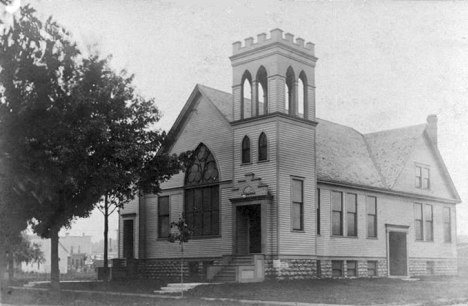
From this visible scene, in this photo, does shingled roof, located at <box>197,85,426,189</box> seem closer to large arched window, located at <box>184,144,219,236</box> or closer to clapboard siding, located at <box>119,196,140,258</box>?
large arched window, located at <box>184,144,219,236</box>

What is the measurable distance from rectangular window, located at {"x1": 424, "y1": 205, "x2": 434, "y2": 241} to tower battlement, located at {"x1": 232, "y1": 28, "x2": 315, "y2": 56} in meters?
15.6

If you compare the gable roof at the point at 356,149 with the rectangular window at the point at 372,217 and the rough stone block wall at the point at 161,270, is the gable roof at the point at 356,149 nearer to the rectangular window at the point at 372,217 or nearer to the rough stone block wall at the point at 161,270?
the rectangular window at the point at 372,217

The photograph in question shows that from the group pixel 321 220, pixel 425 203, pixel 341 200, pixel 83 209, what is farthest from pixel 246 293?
pixel 425 203

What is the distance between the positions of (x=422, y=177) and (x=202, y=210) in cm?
1593

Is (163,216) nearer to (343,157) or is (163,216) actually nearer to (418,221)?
(343,157)

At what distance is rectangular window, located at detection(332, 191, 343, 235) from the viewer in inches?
1383

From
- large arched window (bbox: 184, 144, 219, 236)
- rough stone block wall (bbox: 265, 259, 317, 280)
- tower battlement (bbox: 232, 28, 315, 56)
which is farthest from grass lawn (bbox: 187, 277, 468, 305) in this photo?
A: tower battlement (bbox: 232, 28, 315, 56)

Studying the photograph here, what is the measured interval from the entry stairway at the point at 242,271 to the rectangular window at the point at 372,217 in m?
10.3

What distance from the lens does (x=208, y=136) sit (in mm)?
34625

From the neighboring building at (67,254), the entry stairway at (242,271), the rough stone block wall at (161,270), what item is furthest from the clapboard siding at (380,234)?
the neighboring building at (67,254)

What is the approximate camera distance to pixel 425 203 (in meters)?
42.5

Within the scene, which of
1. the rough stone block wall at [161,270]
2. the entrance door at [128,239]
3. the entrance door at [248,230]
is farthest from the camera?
the entrance door at [128,239]

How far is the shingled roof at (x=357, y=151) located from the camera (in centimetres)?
3562

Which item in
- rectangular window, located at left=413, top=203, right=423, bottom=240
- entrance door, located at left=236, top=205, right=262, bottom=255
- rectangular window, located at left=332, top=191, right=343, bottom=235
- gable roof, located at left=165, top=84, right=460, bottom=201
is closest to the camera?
entrance door, located at left=236, top=205, right=262, bottom=255
